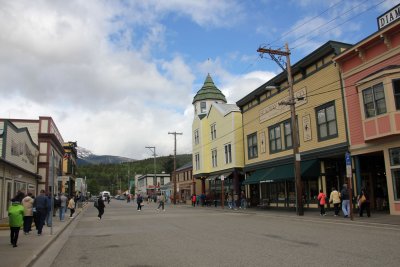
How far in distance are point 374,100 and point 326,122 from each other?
4914 millimetres

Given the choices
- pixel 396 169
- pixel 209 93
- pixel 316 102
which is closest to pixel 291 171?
pixel 316 102

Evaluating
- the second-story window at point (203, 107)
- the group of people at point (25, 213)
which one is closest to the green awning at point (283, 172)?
the group of people at point (25, 213)

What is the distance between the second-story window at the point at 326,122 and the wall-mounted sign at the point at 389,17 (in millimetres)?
5411

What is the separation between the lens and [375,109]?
20.9m

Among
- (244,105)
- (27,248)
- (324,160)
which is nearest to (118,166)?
(244,105)

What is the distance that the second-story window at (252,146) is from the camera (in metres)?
36.3

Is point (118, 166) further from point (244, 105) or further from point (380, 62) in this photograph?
point (380, 62)

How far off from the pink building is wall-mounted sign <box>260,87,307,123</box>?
450cm

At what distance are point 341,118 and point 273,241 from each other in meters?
13.9

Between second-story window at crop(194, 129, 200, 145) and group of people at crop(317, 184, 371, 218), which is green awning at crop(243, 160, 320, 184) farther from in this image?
second-story window at crop(194, 129, 200, 145)

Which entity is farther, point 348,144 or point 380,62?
point 348,144

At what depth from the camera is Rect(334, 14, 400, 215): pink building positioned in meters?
19.9

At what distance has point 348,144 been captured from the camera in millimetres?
23406

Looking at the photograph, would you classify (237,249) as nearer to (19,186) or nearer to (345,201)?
(345,201)
